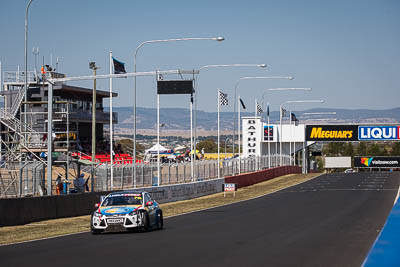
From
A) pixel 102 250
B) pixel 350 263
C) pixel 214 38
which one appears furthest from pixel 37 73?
pixel 350 263

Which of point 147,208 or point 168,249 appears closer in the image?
point 168,249

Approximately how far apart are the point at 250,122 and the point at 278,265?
370 feet

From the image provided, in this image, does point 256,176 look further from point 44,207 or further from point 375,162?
point 375,162

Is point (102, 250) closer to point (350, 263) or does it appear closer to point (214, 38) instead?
point (350, 263)

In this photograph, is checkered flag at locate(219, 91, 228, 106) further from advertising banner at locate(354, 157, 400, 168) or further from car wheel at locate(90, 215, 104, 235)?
advertising banner at locate(354, 157, 400, 168)

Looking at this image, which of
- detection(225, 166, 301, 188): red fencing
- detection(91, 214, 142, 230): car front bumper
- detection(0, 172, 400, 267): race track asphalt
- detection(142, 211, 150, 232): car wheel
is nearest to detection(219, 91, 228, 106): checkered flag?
detection(225, 166, 301, 188): red fencing

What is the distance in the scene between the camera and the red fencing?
192 feet

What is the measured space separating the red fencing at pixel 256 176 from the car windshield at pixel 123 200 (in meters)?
33.9

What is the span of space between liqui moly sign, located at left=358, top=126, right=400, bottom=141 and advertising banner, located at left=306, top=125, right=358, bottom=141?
1047 mm

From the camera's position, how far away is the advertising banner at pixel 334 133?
104 meters

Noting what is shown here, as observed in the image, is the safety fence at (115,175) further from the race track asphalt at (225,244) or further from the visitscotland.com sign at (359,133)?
the visitscotland.com sign at (359,133)

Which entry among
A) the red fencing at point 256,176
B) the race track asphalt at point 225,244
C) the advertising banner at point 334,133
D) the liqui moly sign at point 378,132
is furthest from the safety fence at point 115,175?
the liqui moly sign at point 378,132

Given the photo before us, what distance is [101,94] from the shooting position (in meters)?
88.2

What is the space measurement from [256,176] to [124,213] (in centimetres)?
4528
